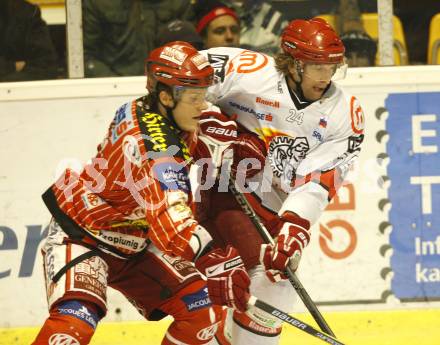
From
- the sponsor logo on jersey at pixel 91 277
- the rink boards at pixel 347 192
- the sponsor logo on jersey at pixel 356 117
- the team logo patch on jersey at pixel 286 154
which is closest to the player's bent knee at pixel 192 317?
the sponsor logo on jersey at pixel 91 277

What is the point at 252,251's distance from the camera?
453cm

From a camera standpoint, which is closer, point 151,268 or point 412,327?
point 151,268

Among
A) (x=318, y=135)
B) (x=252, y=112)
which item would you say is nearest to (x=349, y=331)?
(x=318, y=135)

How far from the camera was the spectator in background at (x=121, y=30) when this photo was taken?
5.43 meters

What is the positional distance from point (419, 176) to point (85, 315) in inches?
89.7

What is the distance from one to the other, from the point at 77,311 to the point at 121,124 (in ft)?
2.24

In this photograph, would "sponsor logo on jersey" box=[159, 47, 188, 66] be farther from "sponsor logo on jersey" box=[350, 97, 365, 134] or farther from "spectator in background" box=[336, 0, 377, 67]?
"spectator in background" box=[336, 0, 377, 67]

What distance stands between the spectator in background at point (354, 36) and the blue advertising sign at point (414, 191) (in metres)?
0.26

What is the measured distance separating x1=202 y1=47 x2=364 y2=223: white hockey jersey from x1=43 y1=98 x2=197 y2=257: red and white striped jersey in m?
0.66

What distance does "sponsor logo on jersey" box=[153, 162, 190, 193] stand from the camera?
3666mm

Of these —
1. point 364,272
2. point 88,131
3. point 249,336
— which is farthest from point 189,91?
point 364,272

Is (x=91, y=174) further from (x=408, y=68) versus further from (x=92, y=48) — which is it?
(x=408, y=68)

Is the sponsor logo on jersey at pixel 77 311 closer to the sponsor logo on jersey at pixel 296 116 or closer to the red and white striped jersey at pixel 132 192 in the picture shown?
the red and white striped jersey at pixel 132 192

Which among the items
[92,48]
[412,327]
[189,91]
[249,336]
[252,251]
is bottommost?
[412,327]
